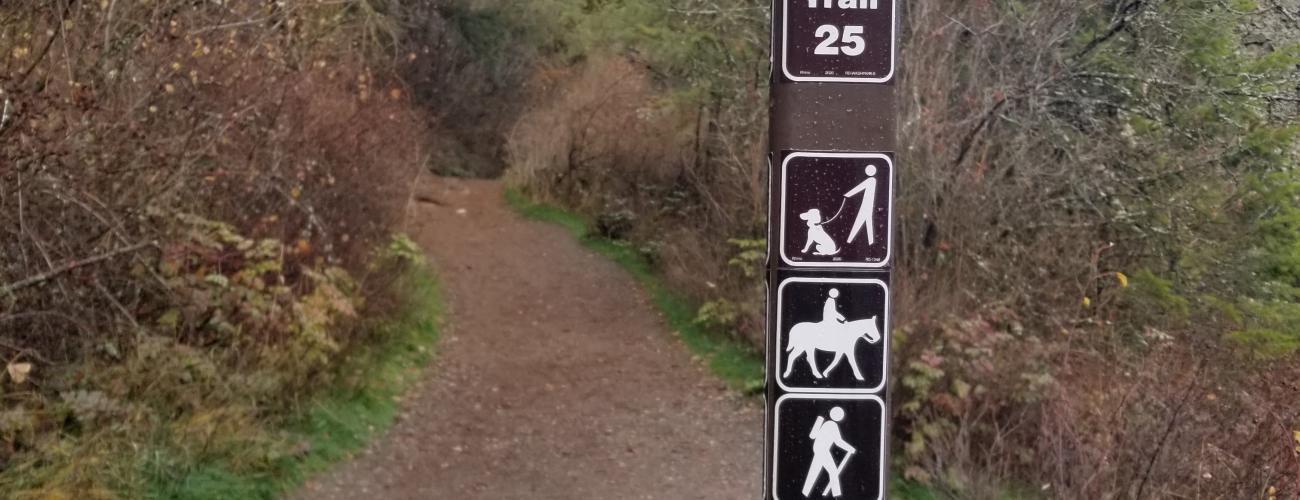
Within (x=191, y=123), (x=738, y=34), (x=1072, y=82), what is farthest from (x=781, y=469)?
(x=738, y=34)

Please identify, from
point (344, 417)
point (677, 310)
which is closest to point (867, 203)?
point (344, 417)

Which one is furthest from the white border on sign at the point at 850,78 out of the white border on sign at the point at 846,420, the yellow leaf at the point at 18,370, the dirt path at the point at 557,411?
the dirt path at the point at 557,411

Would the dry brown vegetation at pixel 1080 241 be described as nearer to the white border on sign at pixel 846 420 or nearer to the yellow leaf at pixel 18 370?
the white border on sign at pixel 846 420

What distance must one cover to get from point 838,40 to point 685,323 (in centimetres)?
1014

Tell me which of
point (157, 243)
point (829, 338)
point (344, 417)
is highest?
point (829, 338)

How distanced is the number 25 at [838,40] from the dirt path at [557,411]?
5006 millimetres

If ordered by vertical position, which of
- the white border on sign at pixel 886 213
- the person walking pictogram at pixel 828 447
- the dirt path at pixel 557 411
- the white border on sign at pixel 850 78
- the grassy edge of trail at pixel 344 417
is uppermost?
the white border on sign at pixel 850 78

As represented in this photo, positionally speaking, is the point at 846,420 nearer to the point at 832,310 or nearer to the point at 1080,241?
the point at 832,310

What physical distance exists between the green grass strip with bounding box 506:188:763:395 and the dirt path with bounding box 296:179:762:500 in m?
0.17

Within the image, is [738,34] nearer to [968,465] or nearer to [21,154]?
[968,465]

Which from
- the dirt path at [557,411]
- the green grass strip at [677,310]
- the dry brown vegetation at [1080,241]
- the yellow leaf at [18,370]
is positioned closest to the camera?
the yellow leaf at [18,370]

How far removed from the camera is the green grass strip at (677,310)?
37.3 ft

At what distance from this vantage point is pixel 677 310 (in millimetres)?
14227

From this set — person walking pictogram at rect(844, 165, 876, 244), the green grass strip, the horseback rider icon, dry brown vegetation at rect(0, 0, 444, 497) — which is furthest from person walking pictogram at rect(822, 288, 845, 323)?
the green grass strip
